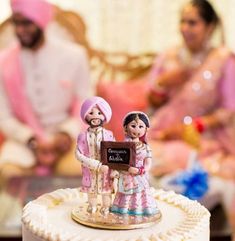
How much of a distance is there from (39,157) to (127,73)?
85 centimetres

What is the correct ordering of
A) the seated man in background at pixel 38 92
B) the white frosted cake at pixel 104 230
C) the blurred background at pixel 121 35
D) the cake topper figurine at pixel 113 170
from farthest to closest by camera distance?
1. the blurred background at pixel 121 35
2. the seated man in background at pixel 38 92
3. the cake topper figurine at pixel 113 170
4. the white frosted cake at pixel 104 230

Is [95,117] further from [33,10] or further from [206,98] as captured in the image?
[33,10]

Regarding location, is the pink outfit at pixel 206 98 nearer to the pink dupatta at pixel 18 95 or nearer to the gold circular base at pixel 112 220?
the pink dupatta at pixel 18 95

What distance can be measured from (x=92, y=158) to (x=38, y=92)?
2.55m

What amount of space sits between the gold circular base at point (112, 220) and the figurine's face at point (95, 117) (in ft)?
0.72

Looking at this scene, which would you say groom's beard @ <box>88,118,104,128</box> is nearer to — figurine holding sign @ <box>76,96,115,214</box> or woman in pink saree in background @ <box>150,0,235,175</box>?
figurine holding sign @ <box>76,96,115,214</box>

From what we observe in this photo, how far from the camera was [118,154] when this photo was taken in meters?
1.66

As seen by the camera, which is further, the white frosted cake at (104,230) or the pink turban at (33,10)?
the pink turban at (33,10)

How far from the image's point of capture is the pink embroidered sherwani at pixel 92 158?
5.61ft

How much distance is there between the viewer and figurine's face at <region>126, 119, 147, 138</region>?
1693 millimetres

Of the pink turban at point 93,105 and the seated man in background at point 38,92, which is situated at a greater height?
the pink turban at point 93,105

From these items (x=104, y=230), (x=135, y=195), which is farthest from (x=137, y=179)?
(x=104, y=230)

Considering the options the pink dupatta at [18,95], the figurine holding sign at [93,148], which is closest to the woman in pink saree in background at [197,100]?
→ the pink dupatta at [18,95]

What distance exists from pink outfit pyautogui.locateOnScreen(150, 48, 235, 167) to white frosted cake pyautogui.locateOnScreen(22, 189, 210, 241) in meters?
2.16
